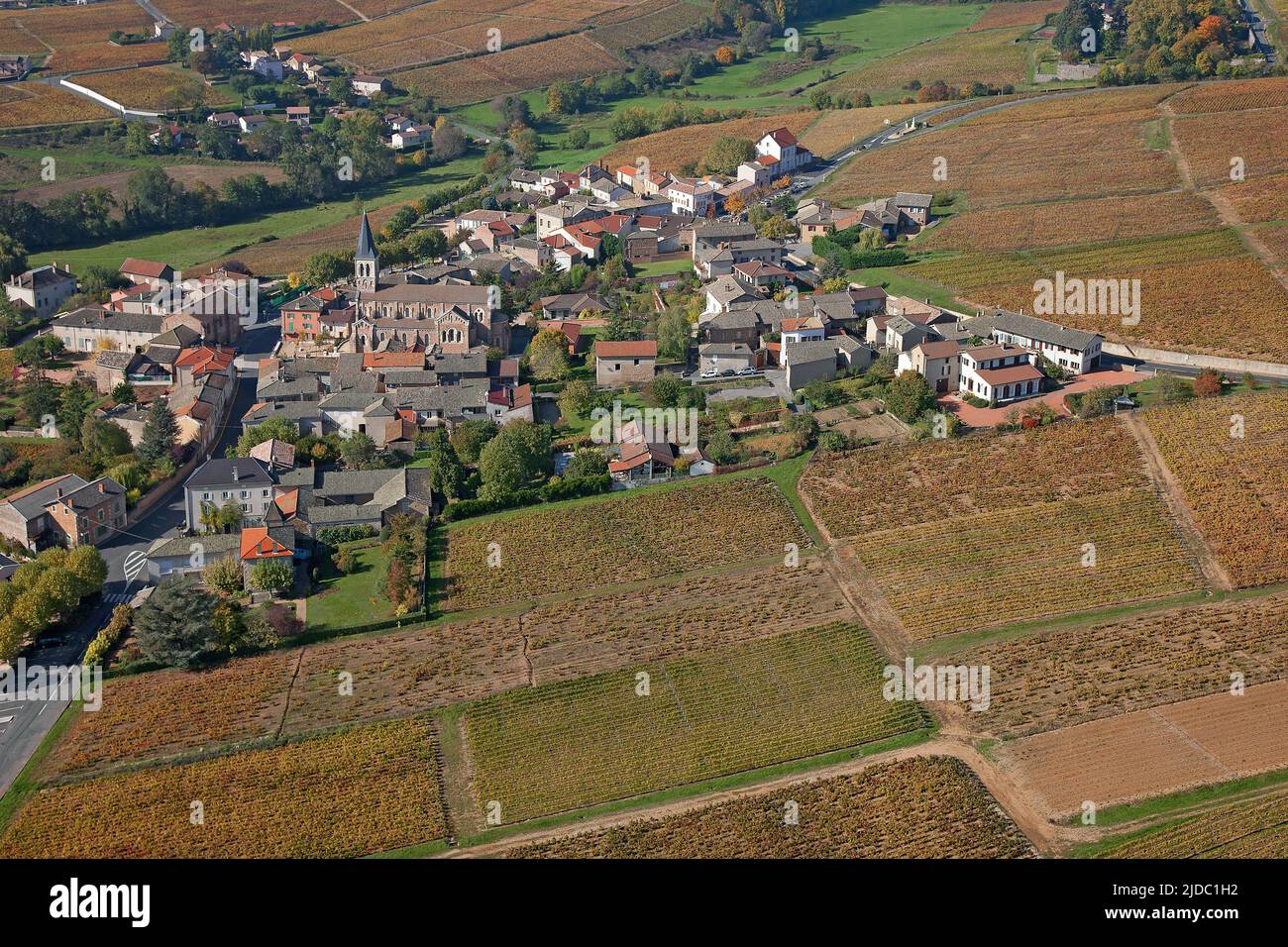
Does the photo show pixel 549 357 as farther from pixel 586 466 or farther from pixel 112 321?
pixel 112 321

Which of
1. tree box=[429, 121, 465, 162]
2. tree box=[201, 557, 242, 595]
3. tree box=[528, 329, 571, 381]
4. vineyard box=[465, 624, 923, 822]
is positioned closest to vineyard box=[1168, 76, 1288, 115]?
tree box=[429, 121, 465, 162]

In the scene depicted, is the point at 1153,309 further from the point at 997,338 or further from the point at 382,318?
the point at 382,318

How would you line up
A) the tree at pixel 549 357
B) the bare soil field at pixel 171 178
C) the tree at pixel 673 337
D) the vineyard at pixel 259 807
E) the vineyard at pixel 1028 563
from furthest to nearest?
the bare soil field at pixel 171 178, the tree at pixel 673 337, the tree at pixel 549 357, the vineyard at pixel 1028 563, the vineyard at pixel 259 807

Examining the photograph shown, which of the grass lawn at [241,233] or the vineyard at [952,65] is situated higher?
the vineyard at [952,65]

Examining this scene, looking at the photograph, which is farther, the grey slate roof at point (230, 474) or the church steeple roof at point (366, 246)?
the church steeple roof at point (366, 246)

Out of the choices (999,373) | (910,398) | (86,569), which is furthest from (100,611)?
(999,373)

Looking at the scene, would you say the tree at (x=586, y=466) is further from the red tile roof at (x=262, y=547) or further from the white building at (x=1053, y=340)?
the white building at (x=1053, y=340)

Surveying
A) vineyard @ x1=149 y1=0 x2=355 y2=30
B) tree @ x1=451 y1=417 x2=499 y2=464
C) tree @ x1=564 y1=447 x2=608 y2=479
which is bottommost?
tree @ x1=564 y1=447 x2=608 y2=479

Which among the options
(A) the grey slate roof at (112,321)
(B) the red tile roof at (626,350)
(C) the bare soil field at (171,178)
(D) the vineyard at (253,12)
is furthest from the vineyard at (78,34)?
(B) the red tile roof at (626,350)

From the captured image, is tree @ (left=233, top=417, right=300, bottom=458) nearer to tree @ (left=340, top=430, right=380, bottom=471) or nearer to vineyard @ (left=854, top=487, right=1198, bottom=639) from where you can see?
tree @ (left=340, top=430, right=380, bottom=471)
